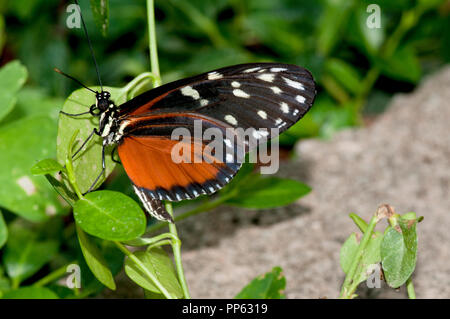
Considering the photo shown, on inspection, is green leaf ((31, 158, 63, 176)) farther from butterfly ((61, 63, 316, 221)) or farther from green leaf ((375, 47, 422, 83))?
green leaf ((375, 47, 422, 83))

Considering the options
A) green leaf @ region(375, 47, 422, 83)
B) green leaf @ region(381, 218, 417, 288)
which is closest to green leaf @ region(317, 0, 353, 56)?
green leaf @ region(375, 47, 422, 83)

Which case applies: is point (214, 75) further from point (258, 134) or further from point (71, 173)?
point (71, 173)

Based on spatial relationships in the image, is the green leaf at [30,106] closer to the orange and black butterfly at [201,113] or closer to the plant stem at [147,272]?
the orange and black butterfly at [201,113]

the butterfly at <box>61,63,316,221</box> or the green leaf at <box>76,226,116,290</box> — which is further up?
the butterfly at <box>61,63,316,221</box>

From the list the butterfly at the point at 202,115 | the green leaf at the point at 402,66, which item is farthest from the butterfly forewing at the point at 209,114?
the green leaf at the point at 402,66

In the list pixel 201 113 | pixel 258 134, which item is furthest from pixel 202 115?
pixel 258 134
